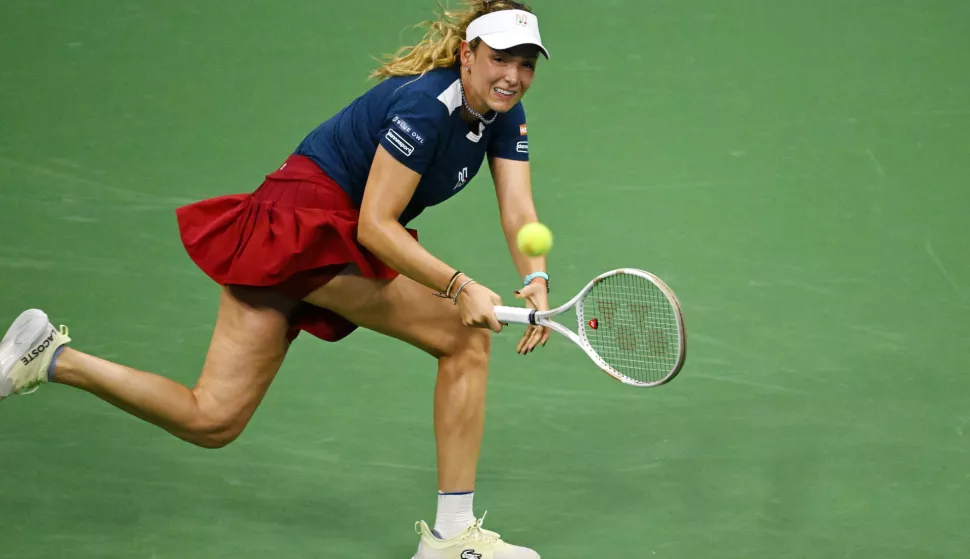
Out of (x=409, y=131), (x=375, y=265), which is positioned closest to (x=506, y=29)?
(x=409, y=131)

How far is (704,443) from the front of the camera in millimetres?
4547

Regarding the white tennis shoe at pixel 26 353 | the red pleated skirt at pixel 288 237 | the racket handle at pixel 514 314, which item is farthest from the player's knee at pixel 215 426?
the racket handle at pixel 514 314

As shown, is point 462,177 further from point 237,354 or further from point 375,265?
point 237,354

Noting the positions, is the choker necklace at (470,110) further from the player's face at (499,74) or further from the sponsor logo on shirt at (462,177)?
the sponsor logo on shirt at (462,177)

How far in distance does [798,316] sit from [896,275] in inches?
20.2

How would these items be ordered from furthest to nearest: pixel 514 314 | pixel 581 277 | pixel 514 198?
pixel 581 277, pixel 514 198, pixel 514 314

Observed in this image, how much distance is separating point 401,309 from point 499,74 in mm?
720

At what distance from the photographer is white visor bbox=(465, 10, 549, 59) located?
365 centimetres

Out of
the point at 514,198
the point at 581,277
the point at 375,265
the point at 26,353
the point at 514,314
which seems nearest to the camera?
the point at 514,314

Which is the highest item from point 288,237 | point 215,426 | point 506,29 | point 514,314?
point 506,29

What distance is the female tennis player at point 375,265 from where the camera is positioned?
3.69m

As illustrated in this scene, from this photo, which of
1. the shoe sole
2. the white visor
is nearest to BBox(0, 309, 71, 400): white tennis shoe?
the shoe sole

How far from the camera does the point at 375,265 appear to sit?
12.7 ft

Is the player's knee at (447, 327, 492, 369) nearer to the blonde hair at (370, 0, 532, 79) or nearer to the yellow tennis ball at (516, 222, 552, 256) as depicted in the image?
the yellow tennis ball at (516, 222, 552, 256)
